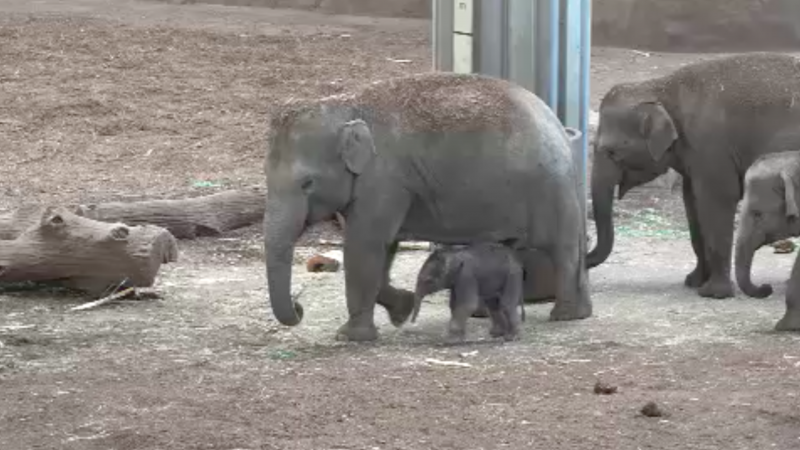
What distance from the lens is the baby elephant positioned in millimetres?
7695

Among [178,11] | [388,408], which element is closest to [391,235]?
[388,408]

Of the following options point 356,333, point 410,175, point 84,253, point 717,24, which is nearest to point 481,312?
point 356,333

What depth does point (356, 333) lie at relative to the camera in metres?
7.91

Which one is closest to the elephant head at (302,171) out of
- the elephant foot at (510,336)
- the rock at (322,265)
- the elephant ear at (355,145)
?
the elephant ear at (355,145)

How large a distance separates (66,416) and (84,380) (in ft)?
1.87

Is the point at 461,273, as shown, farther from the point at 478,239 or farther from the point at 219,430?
the point at 219,430

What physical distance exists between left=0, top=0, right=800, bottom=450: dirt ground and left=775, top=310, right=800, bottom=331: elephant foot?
0.06 m

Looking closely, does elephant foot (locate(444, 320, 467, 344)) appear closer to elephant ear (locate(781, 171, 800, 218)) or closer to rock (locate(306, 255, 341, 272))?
elephant ear (locate(781, 171, 800, 218))

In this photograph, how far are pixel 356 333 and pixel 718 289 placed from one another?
2211 millimetres

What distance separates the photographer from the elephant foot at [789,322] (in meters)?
7.97

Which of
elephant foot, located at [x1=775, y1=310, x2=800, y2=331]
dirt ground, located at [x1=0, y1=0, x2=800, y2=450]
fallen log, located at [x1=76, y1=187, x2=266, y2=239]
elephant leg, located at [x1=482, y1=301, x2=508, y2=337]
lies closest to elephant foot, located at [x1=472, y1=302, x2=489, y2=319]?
dirt ground, located at [x1=0, y1=0, x2=800, y2=450]

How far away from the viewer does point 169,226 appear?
400 inches

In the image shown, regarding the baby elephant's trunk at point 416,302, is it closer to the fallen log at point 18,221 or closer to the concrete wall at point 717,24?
the fallen log at point 18,221

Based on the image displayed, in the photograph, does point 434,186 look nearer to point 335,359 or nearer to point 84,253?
point 335,359
